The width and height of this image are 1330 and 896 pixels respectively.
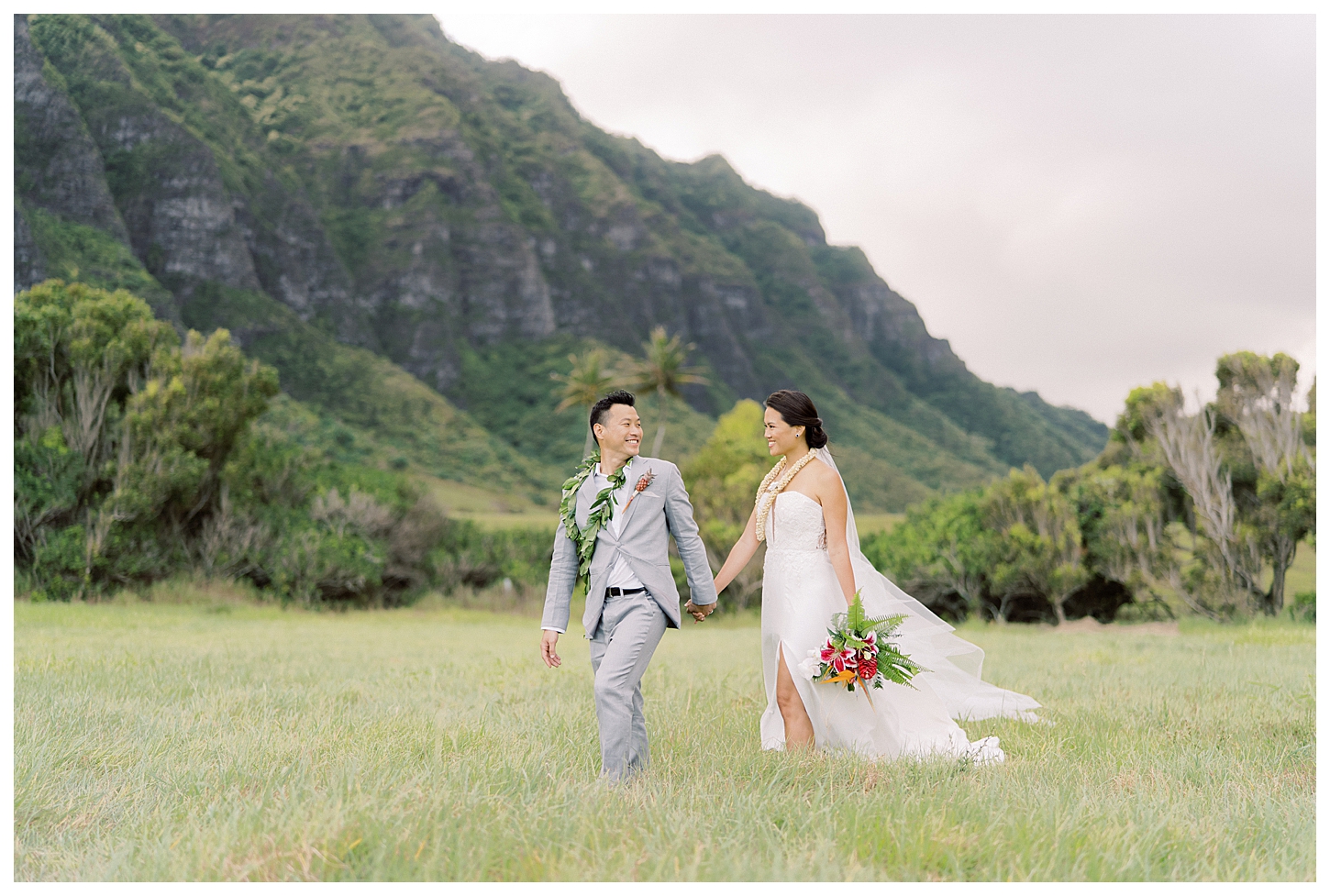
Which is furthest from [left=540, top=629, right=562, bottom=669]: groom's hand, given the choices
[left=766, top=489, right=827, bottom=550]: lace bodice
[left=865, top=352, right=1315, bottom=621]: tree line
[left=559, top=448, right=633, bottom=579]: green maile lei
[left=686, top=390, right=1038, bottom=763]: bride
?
[left=865, top=352, right=1315, bottom=621]: tree line

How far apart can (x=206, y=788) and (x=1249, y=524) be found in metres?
26.4

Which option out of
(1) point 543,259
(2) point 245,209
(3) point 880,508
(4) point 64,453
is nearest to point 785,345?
(1) point 543,259

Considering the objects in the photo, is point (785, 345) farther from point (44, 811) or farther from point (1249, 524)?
point (44, 811)

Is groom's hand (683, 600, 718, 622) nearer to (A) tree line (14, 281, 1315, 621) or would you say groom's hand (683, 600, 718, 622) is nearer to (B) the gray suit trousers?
(B) the gray suit trousers

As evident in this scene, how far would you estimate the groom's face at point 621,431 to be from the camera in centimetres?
452

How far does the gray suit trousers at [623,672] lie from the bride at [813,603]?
0.64 m

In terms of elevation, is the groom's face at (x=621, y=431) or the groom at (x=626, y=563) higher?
the groom's face at (x=621, y=431)

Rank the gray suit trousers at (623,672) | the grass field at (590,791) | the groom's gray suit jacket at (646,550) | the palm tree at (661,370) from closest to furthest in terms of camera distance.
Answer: the grass field at (590,791) < the gray suit trousers at (623,672) < the groom's gray suit jacket at (646,550) < the palm tree at (661,370)

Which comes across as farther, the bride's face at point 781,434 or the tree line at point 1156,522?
the tree line at point 1156,522

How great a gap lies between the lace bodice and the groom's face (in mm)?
1142

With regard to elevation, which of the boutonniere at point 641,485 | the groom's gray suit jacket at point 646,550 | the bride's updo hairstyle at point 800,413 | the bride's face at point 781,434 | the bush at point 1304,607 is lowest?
the bush at point 1304,607

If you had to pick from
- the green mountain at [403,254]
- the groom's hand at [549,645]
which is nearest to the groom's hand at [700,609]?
the groom's hand at [549,645]

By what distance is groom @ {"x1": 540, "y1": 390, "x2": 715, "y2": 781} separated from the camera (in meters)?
4.39

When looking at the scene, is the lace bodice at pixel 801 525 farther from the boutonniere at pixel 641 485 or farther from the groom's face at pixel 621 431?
the groom's face at pixel 621 431
